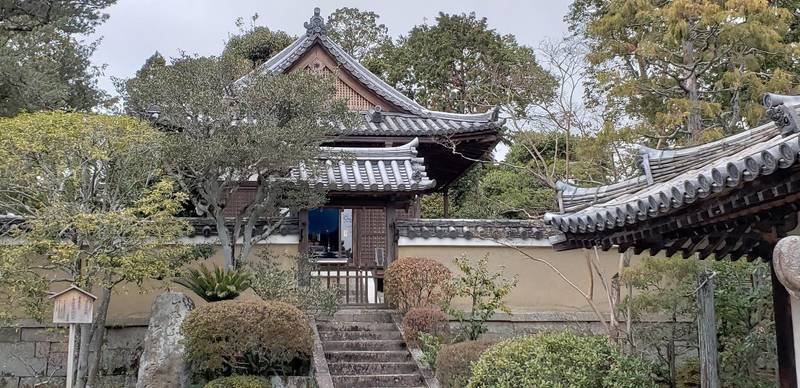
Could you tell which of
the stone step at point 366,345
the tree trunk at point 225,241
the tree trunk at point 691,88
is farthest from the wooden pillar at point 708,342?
the tree trunk at point 225,241

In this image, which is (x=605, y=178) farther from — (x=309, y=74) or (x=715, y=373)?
(x=715, y=373)

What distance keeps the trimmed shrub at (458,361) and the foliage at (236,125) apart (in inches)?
134

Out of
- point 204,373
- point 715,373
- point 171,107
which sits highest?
point 171,107

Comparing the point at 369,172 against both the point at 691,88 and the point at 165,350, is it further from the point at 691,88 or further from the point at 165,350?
the point at 691,88

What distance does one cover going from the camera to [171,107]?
970cm

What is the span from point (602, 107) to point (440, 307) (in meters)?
4.47

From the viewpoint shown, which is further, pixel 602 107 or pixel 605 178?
pixel 602 107

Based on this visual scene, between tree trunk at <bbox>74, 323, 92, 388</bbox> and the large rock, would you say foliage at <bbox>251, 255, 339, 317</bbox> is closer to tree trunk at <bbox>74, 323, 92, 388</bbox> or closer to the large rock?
the large rock

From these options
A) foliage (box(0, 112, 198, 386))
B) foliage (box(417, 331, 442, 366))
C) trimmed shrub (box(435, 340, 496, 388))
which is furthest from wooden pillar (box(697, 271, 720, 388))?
foliage (box(0, 112, 198, 386))

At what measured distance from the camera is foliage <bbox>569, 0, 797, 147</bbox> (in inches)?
366

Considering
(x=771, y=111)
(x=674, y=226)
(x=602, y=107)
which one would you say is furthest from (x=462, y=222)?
(x=771, y=111)

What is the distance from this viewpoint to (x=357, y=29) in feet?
110

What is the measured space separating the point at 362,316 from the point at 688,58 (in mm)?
6276

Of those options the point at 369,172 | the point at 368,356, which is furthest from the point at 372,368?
the point at 369,172
